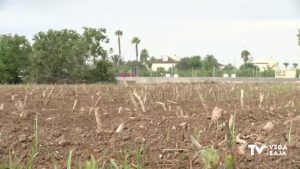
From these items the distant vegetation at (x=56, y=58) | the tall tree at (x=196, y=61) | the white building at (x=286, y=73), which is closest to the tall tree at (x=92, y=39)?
the distant vegetation at (x=56, y=58)

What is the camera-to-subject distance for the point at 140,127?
4.41 m

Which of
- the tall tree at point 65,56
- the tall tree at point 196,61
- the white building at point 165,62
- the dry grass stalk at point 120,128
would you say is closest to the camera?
the dry grass stalk at point 120,128

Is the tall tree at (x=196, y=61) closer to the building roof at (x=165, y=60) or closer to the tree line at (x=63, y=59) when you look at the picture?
the building roof at (x=165, y=60)

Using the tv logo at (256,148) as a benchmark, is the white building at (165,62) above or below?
above

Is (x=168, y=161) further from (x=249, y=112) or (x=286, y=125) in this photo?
(x=249, y=112)

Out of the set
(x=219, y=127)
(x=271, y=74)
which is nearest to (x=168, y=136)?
(x=219, y=127)

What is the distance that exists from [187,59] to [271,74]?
3534cm

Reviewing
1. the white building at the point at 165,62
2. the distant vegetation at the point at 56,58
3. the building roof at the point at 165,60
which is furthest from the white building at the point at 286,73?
the building roof at the point at 165,60

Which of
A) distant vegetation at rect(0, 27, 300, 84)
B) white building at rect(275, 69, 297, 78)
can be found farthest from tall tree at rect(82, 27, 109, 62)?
white building at rect(275, 69, 297, 78)

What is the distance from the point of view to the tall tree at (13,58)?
4000 cm

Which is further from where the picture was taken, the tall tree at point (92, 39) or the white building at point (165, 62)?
the white building at point (165, 62)

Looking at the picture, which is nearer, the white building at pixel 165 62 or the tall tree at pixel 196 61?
the tall tree at pixel 196 61

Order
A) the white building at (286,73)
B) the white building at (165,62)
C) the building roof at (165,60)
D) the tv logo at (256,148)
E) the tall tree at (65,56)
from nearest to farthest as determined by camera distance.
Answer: the tv logo at (256,148)
the tall tree at (65,56)
the white building at (286,73)
the white building at (165,62)
the building roof at (165,60)

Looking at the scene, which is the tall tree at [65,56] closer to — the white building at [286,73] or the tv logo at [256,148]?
the white building at [286,73]
